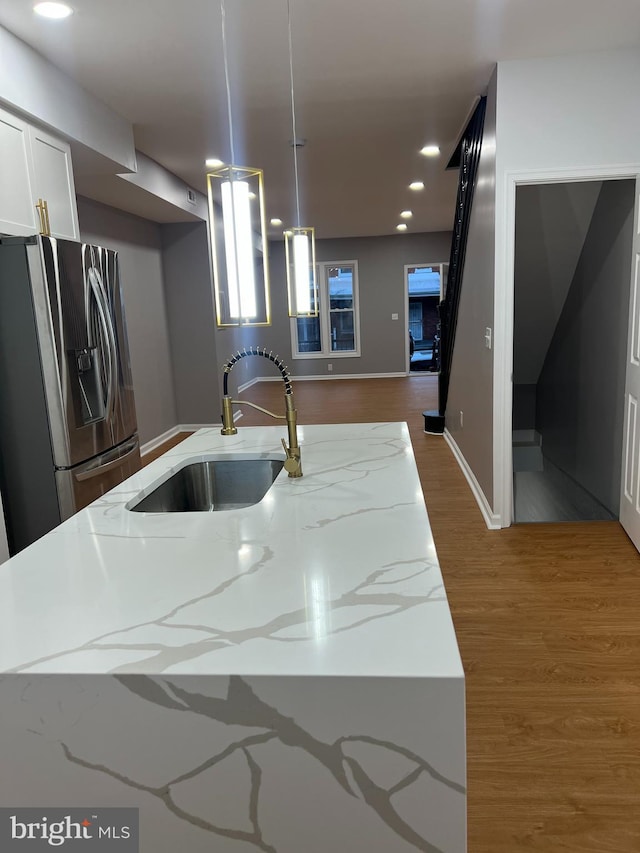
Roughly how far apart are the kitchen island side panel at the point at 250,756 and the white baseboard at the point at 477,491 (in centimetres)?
296

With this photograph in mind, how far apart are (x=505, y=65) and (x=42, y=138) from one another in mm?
2457

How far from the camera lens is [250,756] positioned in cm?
107

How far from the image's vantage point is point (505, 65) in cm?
337

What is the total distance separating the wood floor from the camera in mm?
1734

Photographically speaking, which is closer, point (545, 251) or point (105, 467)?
point (105, 467)

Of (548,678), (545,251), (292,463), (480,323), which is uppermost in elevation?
(545,251)

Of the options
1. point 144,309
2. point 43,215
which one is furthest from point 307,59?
point 144,309

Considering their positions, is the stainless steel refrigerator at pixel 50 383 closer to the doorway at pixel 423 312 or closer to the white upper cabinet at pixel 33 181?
the white upper cabinet at pixel 33 181

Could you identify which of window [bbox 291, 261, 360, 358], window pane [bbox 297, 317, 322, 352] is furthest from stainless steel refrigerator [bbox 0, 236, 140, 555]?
window pane [bbox 297, 317, 322, 352]

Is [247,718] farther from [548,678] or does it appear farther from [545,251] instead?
[545,251]

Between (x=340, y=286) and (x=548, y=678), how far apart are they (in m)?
9.77

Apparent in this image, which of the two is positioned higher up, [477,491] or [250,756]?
[250,756]

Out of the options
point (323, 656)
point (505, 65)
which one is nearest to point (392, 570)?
point (323, 656)

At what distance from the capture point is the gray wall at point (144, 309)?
566 centimetres
